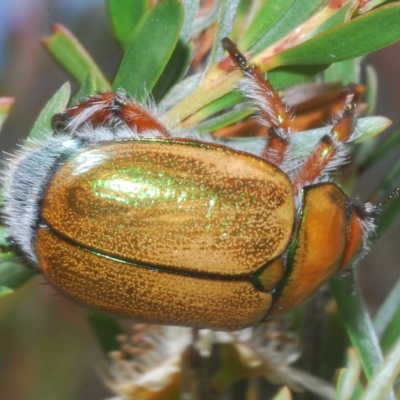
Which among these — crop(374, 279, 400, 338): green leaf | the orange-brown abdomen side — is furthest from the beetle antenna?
crop(374, 279, 400, 338): green leaf

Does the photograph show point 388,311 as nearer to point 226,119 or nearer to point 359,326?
point 359,326

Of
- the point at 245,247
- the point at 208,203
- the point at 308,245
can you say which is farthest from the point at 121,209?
the point at 308,245

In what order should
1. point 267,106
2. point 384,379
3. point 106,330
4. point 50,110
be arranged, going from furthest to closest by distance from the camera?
point 106,330 → point 267,106 → point 50,110 → point 384,379

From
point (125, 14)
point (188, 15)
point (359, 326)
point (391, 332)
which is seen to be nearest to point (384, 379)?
point (359, 326)

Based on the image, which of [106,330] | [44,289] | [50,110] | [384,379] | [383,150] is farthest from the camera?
[44,289]

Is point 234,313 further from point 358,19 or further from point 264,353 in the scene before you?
point 358,19
